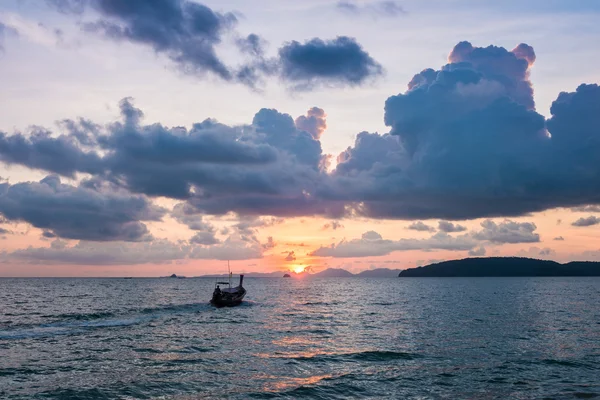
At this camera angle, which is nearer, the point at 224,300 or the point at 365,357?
the point at 365,357

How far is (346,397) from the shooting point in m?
27.9

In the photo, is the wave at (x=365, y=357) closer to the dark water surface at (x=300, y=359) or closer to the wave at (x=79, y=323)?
the dark water surface at (x=300, y=359)

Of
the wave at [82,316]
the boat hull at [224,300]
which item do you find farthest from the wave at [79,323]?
the boat hull at [224,300]

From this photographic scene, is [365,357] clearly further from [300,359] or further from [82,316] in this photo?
[82,316]

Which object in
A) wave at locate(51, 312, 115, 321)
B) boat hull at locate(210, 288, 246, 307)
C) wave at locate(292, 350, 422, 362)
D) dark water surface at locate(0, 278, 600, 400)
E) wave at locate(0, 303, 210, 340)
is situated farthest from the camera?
boat hull at locate(210, 288, 246, 307)

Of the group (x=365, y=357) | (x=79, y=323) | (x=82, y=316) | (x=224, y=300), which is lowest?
(x=82, y=316)

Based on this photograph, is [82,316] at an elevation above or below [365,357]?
below

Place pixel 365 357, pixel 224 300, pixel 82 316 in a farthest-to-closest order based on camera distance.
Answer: pixel 224 300 → pixel 82 316 → pixel 365 357

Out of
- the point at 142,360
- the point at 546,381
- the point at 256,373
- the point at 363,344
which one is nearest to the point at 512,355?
the point at 546,381

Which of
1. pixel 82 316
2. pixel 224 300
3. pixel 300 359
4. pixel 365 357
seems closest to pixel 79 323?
pixel 82 316

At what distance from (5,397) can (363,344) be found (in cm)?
3030

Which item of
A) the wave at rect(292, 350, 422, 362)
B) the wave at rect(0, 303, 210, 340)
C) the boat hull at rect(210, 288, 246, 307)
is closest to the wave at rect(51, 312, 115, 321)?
the wave at rect(0, 303, 210, 340)

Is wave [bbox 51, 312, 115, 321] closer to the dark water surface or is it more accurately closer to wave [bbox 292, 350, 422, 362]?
the dark water surface

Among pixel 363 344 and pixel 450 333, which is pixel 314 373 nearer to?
pixel 363 344
